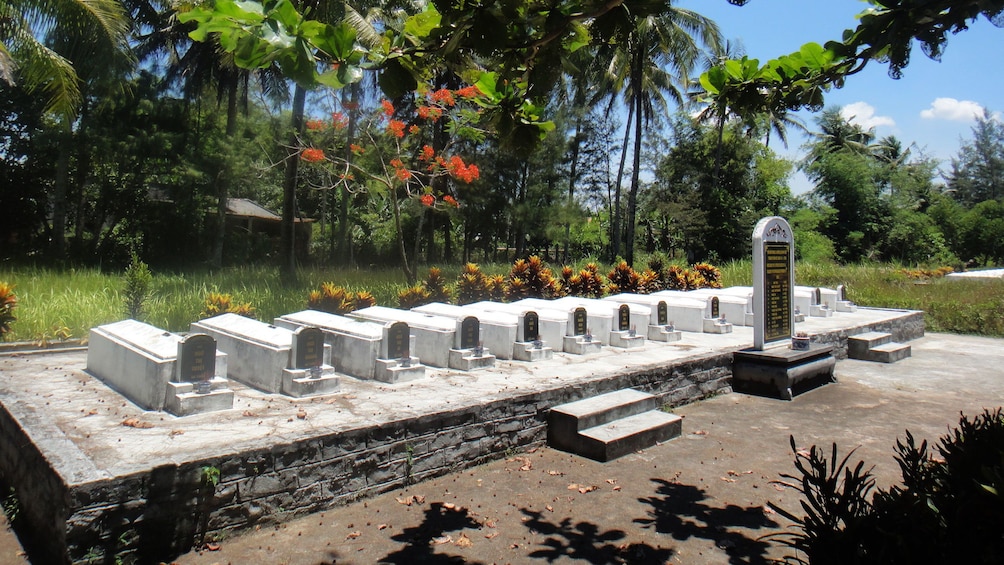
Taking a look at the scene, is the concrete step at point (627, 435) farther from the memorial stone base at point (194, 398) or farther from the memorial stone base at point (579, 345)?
the memorial stone base at point (194, 398)

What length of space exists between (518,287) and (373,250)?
65.8 feet

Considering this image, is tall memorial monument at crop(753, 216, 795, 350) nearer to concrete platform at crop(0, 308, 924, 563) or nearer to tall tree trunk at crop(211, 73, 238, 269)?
concrete platform at crop(0, 308, 924, 563)

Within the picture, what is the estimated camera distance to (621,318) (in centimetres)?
932

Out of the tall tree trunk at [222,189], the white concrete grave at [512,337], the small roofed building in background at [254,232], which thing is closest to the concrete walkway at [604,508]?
the white concrete grave at [512,337]

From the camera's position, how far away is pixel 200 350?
5277 millimetres

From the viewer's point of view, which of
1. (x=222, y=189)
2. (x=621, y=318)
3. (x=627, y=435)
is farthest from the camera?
(x=222, y=189)

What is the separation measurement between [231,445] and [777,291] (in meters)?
7.57

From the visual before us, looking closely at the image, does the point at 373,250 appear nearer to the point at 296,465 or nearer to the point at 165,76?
the point at 165,76

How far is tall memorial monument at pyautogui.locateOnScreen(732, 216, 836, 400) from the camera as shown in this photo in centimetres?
790

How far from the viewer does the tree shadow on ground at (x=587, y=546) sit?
3.61 meters

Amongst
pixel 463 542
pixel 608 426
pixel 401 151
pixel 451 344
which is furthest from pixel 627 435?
pixel 401 151

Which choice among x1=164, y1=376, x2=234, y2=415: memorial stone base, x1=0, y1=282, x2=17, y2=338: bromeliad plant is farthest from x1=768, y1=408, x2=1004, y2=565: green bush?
x1=0, y1=282, x2=17, y2=338: bromeliad plant

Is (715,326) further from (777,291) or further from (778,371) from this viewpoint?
(778,371)

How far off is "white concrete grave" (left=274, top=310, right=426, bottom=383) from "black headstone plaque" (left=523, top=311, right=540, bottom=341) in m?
1.82
